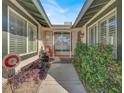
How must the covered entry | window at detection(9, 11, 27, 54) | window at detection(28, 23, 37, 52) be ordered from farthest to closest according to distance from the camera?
1. the covered entry
2. window at detection(28, 23, 37, 52)
3. window at detection(9, 11, 27, 54)

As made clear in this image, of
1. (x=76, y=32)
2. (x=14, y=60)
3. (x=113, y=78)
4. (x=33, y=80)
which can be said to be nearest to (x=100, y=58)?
(x=113, y=78)

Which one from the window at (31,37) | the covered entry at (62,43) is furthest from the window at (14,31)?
the covered entry at (62,43)

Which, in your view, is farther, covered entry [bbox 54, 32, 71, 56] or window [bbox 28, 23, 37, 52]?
covered entry [bbox 54, 32, 71, 56]

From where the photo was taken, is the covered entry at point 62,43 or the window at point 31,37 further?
the covered entry at point 62,43

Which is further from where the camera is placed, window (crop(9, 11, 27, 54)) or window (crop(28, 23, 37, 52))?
window (crop(28, 23, 37, 52))

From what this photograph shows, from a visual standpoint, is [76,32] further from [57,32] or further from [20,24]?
[20,24]

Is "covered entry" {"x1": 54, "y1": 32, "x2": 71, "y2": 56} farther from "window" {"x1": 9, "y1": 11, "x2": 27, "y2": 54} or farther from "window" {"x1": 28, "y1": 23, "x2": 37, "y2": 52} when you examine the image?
"window" {"x1": 9, "y1": 11, "x2": 27, "y2": 54}

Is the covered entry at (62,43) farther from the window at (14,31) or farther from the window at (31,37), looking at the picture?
the window at (14,31)

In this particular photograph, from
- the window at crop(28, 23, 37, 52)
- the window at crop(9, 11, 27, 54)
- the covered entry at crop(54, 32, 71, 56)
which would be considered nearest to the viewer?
the window at crop(9, 11, 27, 54)

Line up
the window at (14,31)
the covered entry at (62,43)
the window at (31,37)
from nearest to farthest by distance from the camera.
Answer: the window at (14,31) → the window at (31,37) → the covered entry at (62,43)

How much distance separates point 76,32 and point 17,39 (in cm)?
1002

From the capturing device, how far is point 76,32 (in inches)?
651

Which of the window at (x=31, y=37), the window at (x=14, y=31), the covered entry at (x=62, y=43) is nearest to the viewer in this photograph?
the window at (x=14, y=31)

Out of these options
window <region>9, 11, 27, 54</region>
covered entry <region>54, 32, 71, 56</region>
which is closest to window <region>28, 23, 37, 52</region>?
window <region>9, 11, 27, 54</region>
